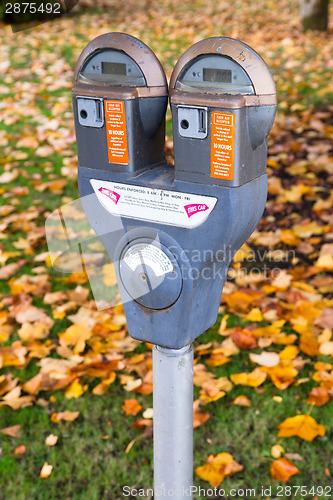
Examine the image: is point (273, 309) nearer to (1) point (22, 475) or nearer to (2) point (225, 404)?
(2) point (225, 404)

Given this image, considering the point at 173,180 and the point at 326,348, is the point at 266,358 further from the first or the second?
the point at 173,180

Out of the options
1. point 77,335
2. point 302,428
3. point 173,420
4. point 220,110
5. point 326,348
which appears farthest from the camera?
point 77,335

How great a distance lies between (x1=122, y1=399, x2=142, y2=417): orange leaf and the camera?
7.88ft

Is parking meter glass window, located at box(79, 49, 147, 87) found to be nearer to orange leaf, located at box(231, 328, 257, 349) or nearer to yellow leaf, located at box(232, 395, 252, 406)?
yellow leaf, located at box(232, 395, 252, 406)

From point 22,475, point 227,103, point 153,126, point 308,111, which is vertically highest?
point 227,103

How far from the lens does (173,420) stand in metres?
1.59

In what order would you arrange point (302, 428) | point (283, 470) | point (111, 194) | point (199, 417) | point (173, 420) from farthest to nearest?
point (199, 417), point (302, 428), point (283, 470), point (173, 420), point (111, 194)

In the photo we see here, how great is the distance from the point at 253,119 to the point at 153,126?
1.01 feet

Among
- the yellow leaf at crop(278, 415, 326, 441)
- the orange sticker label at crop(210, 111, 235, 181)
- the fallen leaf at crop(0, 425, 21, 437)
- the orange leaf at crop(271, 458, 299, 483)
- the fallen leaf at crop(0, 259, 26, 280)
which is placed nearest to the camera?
the orange sticker label at crop(210, 111, 235, 181)

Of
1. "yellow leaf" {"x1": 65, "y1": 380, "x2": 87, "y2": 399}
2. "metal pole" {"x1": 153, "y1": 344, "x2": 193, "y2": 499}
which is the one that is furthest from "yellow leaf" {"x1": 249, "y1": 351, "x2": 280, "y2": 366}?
"metal pole" {"x1": 153, "y1": 344, "x2": 193, "y2": 499}

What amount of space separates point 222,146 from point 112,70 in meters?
0.38

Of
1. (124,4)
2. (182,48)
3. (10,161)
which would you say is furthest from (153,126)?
(124,4)

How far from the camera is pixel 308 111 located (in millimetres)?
5180

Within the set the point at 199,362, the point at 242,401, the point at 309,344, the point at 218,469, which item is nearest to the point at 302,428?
the point at 242,401
